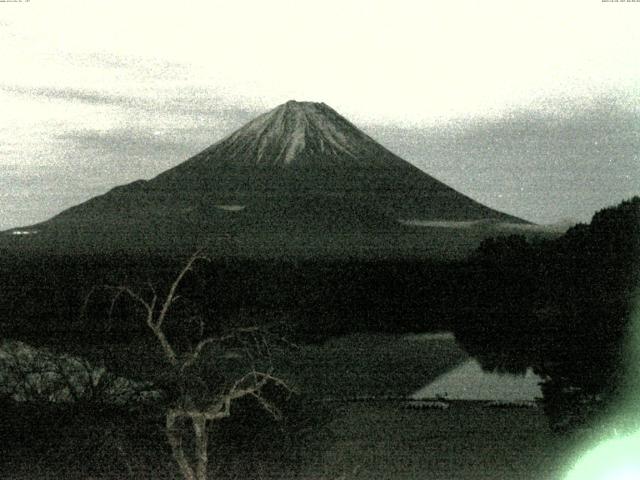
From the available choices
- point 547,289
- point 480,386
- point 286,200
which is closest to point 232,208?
point 286,200

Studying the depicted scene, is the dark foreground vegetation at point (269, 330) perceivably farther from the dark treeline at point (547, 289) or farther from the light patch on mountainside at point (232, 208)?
the light patch on mountainside at point (232, 208)

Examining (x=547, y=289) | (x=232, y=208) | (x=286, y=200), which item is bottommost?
(x=547, y=289)

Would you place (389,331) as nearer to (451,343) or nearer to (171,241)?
(451,343)

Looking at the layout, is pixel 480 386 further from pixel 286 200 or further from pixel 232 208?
pixel 232 208

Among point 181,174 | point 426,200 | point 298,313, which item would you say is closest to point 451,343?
point 298,313

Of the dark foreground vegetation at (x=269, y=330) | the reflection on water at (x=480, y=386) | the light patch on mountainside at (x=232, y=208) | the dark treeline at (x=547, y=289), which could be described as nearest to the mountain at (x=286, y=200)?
the light patch on mountainside at (x=232, y=208)

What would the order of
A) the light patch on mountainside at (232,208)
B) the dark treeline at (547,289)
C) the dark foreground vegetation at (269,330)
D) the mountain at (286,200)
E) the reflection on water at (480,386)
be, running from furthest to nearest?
the light patch on mountainside at (232,208) < the mountain at (286,200) < the dark treeline at (547,289) < the reflection on water at (480,386) < the dark foreground vegetation at (269,330)
